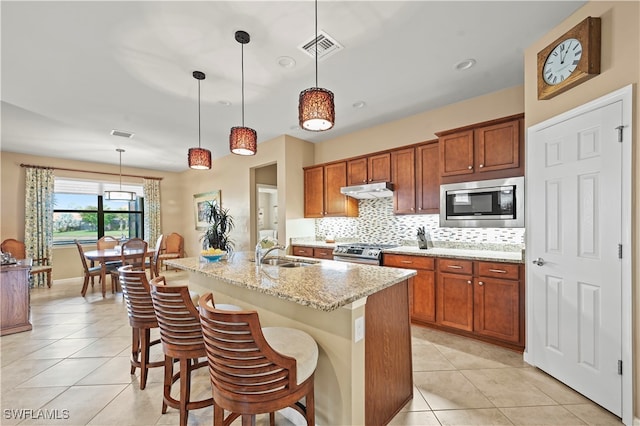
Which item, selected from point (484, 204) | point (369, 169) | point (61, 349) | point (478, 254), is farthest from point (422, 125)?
point (61, 349)

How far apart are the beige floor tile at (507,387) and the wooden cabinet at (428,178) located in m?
1.81

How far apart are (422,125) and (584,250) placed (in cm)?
242

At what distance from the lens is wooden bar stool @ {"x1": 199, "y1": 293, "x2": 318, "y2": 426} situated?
1137mm

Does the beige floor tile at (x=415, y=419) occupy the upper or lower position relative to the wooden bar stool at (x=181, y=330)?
lower

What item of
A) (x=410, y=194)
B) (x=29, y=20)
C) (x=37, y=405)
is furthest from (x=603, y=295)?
(x=29, y=20)

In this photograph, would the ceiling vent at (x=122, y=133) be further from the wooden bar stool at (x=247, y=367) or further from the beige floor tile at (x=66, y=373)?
the wooden bar stool at (x=247, y=367)

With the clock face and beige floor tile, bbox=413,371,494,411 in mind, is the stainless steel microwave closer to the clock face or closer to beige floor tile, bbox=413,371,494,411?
the clock face

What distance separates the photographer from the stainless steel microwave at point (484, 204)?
2.71 meters

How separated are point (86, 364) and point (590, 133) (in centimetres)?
460

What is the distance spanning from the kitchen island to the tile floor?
1.09 ft

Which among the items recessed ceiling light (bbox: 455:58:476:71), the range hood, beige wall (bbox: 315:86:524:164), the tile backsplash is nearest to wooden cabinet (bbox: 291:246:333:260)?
the tile backsplash

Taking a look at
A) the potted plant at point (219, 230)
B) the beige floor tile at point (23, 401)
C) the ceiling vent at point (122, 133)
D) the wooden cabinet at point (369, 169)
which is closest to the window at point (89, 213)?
the ceiling vent at point (122, 133)

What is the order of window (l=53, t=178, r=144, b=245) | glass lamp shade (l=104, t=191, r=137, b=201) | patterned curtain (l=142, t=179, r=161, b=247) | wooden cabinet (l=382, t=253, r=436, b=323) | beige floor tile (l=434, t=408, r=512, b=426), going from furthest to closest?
patterned curtain (l=142, t=179, r=161, b=247) < window (l=53, t=178, r=144, b=245) < glass lamp shade (l=104, t=191, r=137, b=201) < wooden cabinet (l=382, t=253, r=436, b=323) < beige floor tile (l=434, t=408, r=512, b=426)

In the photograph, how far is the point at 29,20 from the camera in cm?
196
